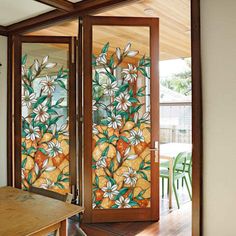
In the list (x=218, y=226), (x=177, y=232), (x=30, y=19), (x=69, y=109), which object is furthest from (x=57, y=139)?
(x=218, y=226)

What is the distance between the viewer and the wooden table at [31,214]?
49.4 inches

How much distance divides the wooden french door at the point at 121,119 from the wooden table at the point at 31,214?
4.36 feet

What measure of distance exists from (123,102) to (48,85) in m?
1.14

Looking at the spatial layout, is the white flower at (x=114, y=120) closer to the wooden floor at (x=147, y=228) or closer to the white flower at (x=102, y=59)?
the white flower at (x=102, y=59)

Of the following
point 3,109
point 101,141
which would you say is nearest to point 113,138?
point 101,141

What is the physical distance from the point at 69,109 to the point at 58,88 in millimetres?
328

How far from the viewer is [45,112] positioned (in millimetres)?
3477

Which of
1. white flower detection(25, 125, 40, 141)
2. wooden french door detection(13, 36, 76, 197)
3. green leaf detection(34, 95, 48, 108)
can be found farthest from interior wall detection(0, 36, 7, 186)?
green leaf detection(34, 95, 48, 108)

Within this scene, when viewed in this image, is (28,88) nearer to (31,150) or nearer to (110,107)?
(31,150)

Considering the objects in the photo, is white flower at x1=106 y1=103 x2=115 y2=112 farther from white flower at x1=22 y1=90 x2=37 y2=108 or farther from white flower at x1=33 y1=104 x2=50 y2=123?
white flower at x1=22 y1=90 x2=37 y2=108

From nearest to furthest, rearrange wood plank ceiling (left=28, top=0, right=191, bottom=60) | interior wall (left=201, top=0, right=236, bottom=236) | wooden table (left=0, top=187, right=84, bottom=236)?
wooden table (left=0, top=187, right=84, bottom=236) < interior wall (left=201, top=0, right=236, bottom=236) < wood plank ceiling (left=28, top=0, right=191, bottom=60)

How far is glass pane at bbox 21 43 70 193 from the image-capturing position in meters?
3.42

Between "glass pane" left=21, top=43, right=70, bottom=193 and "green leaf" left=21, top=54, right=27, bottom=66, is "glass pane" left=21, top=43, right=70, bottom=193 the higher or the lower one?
the lower one

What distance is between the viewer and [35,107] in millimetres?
3516
